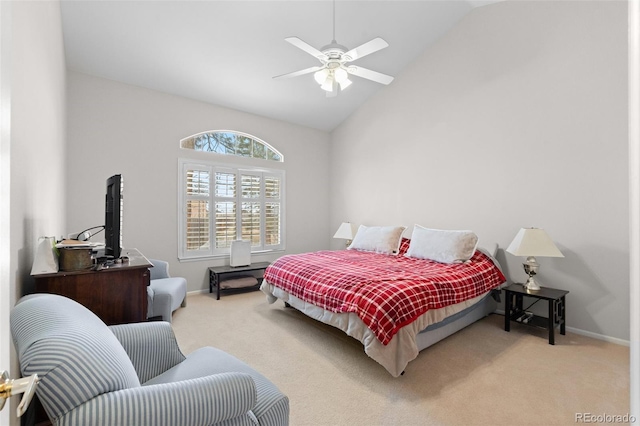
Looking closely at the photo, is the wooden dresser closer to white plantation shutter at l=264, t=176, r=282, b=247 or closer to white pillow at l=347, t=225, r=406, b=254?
white pillow at l=347, t=225, r=406, b=254

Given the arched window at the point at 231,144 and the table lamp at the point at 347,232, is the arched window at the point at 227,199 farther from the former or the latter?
the table lamp at the point at 347,232

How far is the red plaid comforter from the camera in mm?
2340

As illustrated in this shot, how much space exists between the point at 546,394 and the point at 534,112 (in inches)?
111

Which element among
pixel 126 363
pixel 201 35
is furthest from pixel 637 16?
pixel 201 35

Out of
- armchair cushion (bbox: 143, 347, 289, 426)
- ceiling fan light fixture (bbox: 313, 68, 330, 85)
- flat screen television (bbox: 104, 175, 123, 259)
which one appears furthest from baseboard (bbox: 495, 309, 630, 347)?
flat screen television (bbox: 104, 175, 123, 259)

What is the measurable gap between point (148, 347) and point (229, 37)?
3.30 m

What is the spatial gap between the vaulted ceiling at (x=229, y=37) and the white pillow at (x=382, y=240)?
2.27m

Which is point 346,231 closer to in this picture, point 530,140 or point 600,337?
point 530,140

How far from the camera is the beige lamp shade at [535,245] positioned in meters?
3.03

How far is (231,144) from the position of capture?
492cm

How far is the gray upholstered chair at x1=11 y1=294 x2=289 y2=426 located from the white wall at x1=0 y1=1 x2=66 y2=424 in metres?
0.15

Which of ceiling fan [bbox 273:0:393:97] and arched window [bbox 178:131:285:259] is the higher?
ceiling fan [bbox 273:0:393:97]

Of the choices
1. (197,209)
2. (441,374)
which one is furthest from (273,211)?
(441,374)

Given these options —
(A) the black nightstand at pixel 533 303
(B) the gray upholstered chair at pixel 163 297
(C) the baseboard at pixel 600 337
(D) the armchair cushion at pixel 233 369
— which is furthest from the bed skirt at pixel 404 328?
(B) the gray upholstered chair at pixel 163 297
